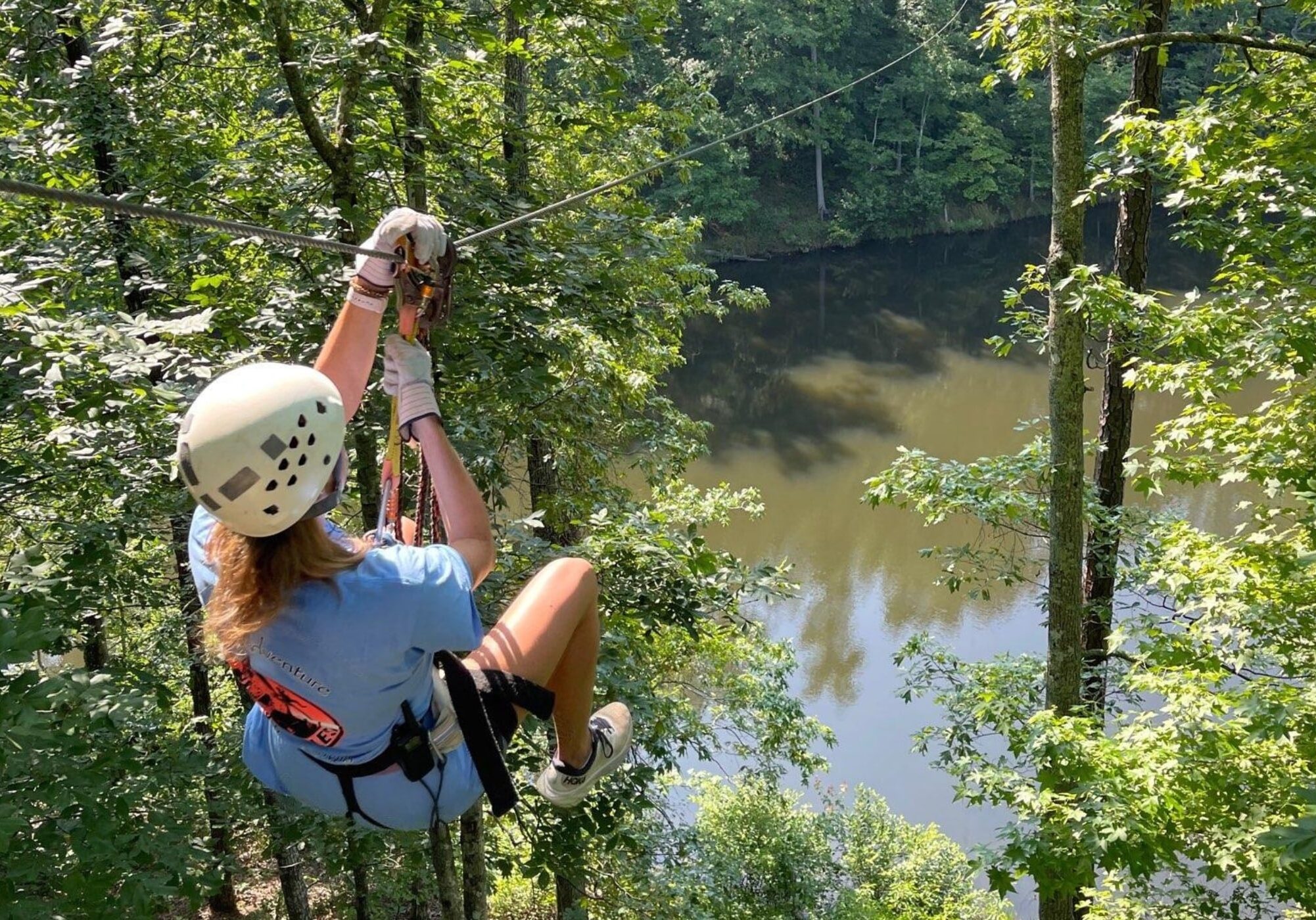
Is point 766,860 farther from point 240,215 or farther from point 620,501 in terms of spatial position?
point 240,215

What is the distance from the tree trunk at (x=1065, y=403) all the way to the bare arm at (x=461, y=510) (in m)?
3.08

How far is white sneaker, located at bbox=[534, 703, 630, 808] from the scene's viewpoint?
103 inches

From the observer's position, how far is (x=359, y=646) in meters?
1.80

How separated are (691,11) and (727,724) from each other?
73.1 feet

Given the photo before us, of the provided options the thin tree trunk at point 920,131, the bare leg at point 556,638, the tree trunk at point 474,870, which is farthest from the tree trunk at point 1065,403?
the thin tree trunk at point 920,131

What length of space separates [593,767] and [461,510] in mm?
932

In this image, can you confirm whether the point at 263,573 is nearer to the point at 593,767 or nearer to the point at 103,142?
the point at 593,767

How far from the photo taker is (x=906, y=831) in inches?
374

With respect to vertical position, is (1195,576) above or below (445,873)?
above

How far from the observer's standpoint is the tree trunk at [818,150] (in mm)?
27859

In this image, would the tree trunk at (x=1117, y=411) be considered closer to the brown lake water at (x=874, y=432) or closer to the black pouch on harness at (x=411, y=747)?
the brown lake water at (x=874, y=432)

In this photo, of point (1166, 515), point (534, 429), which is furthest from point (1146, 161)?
point (534, 429)

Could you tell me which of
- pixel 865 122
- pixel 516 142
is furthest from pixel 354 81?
pixel 865 122

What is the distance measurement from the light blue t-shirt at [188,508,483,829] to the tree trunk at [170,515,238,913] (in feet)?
2.68
